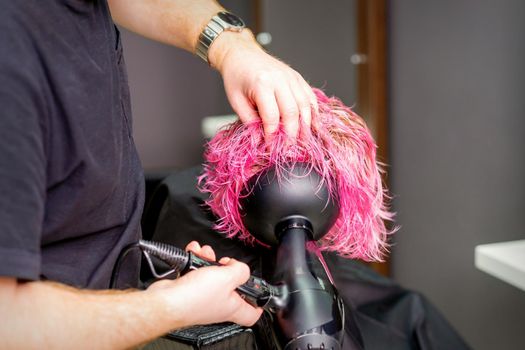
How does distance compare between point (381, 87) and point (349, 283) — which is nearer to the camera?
point (349, 283)

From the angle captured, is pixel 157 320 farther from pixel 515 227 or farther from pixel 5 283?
pixel 515 227

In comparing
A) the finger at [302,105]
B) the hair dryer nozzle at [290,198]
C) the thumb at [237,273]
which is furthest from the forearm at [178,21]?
the thumb at [237,273]

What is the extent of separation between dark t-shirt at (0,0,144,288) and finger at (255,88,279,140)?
0.19 m

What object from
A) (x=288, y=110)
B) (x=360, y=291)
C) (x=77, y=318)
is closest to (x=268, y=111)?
(x=288, y=110)

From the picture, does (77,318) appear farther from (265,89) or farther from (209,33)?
(209,33)

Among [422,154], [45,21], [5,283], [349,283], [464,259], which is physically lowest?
[464,259]

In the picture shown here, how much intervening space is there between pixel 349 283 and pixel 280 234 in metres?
0.44

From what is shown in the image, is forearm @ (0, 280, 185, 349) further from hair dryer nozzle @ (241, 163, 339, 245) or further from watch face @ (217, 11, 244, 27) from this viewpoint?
watch face @ (217, 11, 244, 27)

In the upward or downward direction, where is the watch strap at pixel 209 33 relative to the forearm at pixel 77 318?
upward

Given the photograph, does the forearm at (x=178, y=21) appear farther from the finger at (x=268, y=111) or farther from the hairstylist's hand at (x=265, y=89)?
the finger at (x=268, y=111)

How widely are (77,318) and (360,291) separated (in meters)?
0.74

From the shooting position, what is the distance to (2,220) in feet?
1.63

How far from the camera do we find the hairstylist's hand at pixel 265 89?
807 mm

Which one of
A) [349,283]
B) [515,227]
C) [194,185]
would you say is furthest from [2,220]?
[515,227]
